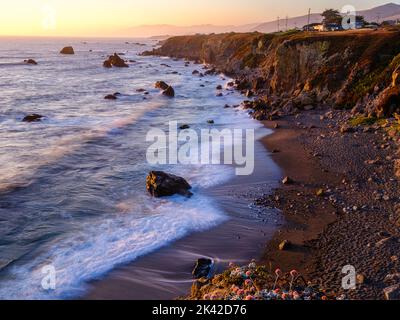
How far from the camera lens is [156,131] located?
33094 mm

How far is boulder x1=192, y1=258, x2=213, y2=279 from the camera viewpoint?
481 inches

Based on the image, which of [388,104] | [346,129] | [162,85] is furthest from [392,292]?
[162,85]

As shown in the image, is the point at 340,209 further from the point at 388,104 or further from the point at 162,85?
the point at 162,85

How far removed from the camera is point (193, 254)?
44.8 ft

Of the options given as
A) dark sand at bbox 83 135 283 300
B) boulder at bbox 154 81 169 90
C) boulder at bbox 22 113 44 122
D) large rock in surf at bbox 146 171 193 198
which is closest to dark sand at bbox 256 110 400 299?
dark sand at bbox 83 135 283 300

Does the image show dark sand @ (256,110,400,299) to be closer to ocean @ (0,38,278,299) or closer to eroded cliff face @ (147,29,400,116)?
ocean @ (0,38,278,299)

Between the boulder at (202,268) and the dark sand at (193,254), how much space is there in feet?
0.74

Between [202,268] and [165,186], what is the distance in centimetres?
661

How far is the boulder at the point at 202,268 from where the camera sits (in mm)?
12226

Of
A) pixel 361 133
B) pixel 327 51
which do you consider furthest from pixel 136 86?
pixel 361 133

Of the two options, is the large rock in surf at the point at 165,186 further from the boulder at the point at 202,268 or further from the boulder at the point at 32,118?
the boulder at the point at 32,118

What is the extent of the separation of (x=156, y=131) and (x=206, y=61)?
82.3m

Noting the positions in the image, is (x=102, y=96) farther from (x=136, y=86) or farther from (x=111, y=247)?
(x=111, y=247)

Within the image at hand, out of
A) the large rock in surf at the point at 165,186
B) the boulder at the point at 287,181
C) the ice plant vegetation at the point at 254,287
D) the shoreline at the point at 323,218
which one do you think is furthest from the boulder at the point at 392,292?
the large rock in surf at the point at 165,186
